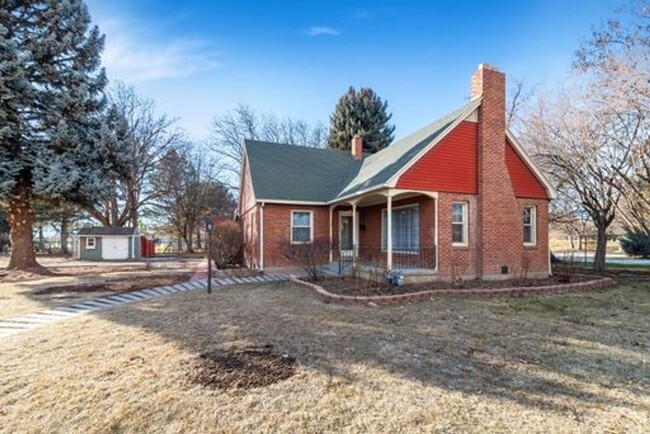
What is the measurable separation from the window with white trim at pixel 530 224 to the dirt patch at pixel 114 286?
1211 cm

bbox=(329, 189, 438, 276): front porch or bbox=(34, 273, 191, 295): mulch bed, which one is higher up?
bbox=(329, 189, 438, 276): front porch

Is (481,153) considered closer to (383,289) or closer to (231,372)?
(383,289)

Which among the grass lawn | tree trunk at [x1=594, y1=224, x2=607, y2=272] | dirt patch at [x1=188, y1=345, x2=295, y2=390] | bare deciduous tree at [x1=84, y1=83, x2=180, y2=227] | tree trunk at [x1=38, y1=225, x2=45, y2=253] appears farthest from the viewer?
tree trunk at [x1=38, y1=225, x2=45, y2=253]

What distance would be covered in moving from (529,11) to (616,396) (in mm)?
12421

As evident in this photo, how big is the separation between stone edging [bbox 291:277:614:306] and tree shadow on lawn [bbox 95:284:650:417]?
1.12 feet

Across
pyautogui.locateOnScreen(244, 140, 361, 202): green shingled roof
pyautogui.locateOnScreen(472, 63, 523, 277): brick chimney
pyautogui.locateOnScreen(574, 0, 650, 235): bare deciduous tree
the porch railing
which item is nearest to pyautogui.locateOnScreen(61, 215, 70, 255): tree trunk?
pyautogui.locateOnScreen(244, 140, 361, 202): green shingled roof

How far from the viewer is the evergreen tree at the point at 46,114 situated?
1350 cm

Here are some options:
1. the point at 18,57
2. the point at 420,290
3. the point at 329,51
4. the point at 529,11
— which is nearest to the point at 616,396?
the point at 420,290

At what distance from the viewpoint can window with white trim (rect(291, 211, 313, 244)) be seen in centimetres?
1466

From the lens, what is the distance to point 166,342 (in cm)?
524

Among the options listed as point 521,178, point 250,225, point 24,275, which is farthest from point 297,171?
point 24,275

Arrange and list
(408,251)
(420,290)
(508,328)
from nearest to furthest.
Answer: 1. (508,328)
2. (420,290)
3. (408,251)

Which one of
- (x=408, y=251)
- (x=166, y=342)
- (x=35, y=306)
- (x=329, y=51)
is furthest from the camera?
(x=329, y=51)

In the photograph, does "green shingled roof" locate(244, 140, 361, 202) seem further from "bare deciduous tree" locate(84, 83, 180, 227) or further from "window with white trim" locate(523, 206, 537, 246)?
"bare deciduous tree" locate(84, 83, 180, 227)
